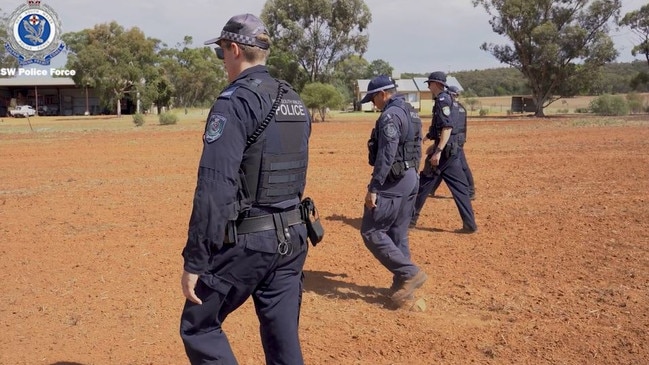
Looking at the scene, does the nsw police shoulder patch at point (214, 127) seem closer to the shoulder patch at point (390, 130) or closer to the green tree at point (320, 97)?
the shoulder patch at point (390, 130)

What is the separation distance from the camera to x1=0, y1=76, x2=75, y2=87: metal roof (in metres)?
66.1

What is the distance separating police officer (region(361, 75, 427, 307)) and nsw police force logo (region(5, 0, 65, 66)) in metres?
45.1

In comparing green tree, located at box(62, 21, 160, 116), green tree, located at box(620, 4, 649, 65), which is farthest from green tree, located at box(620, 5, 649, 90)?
green tree, located at box(62, 21, 160, 116)

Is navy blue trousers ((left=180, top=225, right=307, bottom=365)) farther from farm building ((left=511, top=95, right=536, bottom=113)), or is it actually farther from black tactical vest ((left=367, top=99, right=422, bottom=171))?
farm building ((left=511, top=95, right=536, bottom=113))

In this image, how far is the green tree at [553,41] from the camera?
46.1m

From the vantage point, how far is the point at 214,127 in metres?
2.82

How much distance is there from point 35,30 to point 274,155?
50.2 m

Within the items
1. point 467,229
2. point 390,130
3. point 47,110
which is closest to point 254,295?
point 390,130

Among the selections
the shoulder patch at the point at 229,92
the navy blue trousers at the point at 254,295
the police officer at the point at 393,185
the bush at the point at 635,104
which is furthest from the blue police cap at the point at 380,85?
the bush at the point at 635,104

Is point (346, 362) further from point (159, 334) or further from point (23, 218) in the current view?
point (23, 218)

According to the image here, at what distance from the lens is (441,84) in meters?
8.12

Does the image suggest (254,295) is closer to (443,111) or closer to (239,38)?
(239,38)

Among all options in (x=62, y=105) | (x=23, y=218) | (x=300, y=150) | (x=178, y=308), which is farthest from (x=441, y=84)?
(x=62, y=105)

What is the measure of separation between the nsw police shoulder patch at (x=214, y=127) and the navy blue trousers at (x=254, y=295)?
20.3 inches
